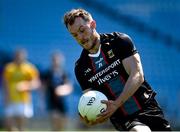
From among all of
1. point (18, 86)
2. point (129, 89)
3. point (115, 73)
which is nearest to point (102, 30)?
point (18, 86)

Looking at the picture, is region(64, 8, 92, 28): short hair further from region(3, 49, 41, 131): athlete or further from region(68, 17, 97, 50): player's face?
region(3, 49, 41, 131): athlete

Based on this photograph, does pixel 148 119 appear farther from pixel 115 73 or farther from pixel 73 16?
pixel 73 16

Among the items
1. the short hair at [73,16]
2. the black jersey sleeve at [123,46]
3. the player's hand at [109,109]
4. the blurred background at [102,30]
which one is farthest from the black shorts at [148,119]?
the blurred background at [102,30]

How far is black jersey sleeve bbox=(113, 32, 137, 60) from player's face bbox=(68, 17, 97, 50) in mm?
279

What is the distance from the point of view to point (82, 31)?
5.95m

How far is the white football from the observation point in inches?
237

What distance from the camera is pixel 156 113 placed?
6230 millimetres

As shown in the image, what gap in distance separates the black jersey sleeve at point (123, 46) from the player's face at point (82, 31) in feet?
0.92

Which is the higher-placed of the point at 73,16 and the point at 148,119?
the point at 73,16

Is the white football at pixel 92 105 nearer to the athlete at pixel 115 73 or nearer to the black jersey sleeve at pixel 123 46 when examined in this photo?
the athlete at pixel 115 73

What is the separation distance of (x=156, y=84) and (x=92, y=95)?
488 inches

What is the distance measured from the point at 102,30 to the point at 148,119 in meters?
13.3

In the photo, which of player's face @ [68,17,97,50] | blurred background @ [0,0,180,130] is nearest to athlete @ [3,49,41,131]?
blurred background @ [0,0,180,130]

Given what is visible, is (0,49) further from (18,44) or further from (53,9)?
(53,9)
